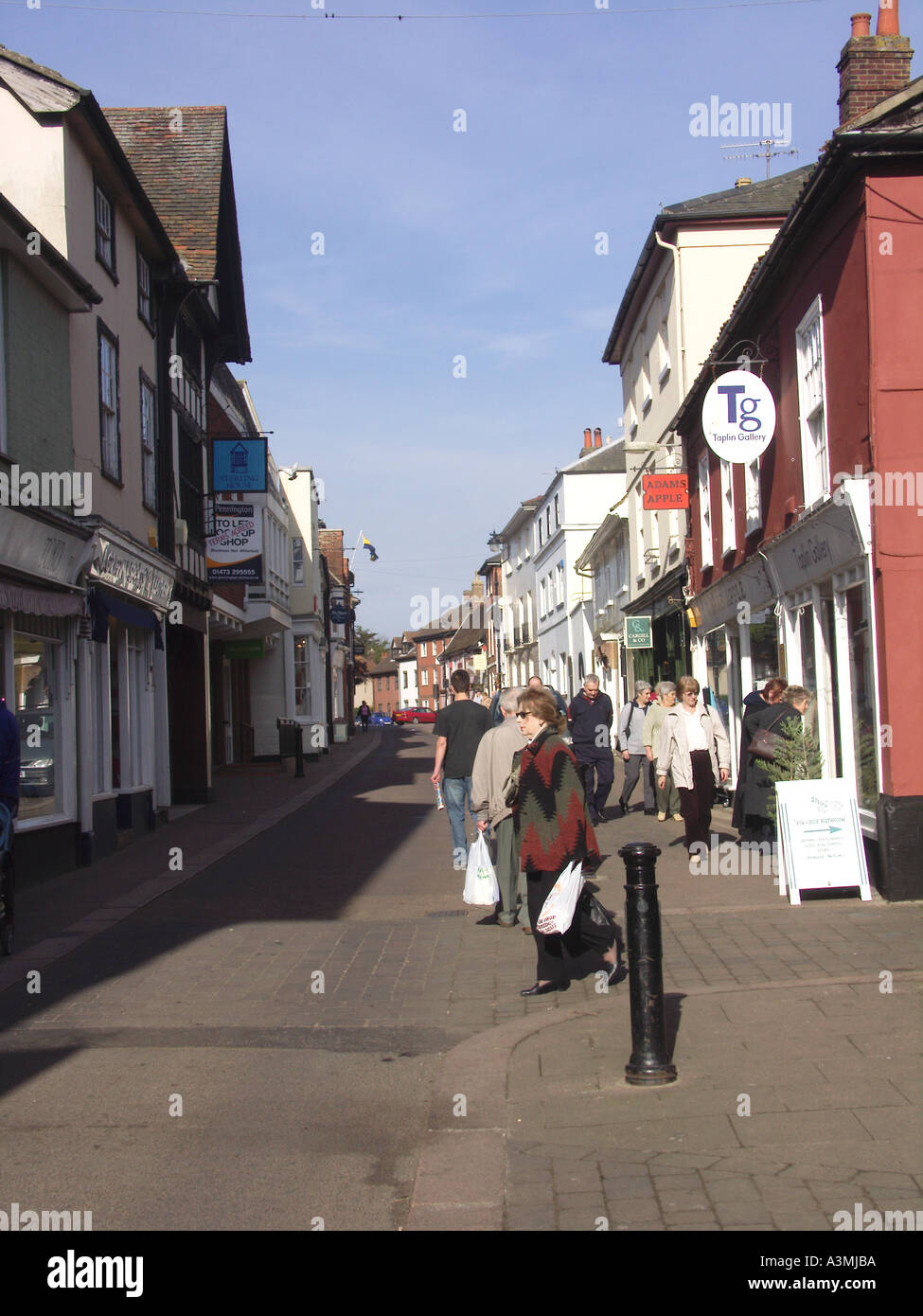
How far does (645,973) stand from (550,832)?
169 centimetres

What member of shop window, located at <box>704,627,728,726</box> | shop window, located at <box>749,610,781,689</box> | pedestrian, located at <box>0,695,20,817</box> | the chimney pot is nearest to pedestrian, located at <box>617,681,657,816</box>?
shop window, located at <box>704,627,728,726</box>

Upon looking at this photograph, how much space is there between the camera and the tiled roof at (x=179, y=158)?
21.0 metres

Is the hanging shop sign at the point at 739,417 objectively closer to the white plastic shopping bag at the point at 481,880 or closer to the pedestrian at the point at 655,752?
the pedestrian at the point at 655,752

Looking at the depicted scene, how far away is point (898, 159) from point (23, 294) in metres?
8.03

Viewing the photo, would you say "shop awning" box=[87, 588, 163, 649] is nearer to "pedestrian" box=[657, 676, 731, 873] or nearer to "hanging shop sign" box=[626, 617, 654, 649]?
"pedestrian" box=[657, 676, 731, 873]

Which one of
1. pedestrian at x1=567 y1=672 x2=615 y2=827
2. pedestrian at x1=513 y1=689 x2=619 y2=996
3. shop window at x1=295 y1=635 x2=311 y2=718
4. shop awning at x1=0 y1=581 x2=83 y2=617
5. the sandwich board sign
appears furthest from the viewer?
shop window at x1=295 y1=635 x2=311 y2=718

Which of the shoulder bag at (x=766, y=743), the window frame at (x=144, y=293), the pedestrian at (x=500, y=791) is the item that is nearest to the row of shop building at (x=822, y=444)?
the shoulder bag at (x=766, y=743)

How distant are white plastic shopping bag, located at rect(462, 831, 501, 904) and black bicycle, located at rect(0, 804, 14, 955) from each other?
3.07 metres

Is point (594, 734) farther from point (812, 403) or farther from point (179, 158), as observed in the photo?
point (179, 158)

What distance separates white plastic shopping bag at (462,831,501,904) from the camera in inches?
340

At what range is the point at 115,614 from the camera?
14953 millimetres

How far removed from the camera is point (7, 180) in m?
13.5

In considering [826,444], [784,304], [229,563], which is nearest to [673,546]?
[229,563]
